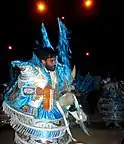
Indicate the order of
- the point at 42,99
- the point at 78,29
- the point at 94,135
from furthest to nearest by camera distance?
the point at 78,29 < the point at 94,135 < the point at 42,99

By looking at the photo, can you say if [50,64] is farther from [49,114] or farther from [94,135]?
[94,135]

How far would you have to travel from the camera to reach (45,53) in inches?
209

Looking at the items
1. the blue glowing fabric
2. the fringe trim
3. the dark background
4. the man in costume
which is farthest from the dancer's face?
the dark background

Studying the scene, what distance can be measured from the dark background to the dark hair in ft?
29.6

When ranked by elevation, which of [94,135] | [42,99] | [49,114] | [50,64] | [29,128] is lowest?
[94,135]

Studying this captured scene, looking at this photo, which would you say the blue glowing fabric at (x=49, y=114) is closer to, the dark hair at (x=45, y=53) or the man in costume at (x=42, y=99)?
the man in costume at (x=42, y=99)

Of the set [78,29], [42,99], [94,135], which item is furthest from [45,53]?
[78,29]

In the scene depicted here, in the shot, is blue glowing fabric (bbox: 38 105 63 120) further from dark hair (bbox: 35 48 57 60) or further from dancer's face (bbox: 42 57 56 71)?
dark hair (bbox: 35 48 57 60)

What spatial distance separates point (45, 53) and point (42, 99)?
2.21ft

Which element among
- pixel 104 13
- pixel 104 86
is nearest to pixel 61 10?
pixel 104 13

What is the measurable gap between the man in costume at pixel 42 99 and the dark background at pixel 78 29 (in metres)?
9.05

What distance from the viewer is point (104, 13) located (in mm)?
16719

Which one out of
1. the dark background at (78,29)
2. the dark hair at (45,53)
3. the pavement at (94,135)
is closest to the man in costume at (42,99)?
the dark hair at (45,53)

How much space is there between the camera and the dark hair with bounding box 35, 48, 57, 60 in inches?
208
